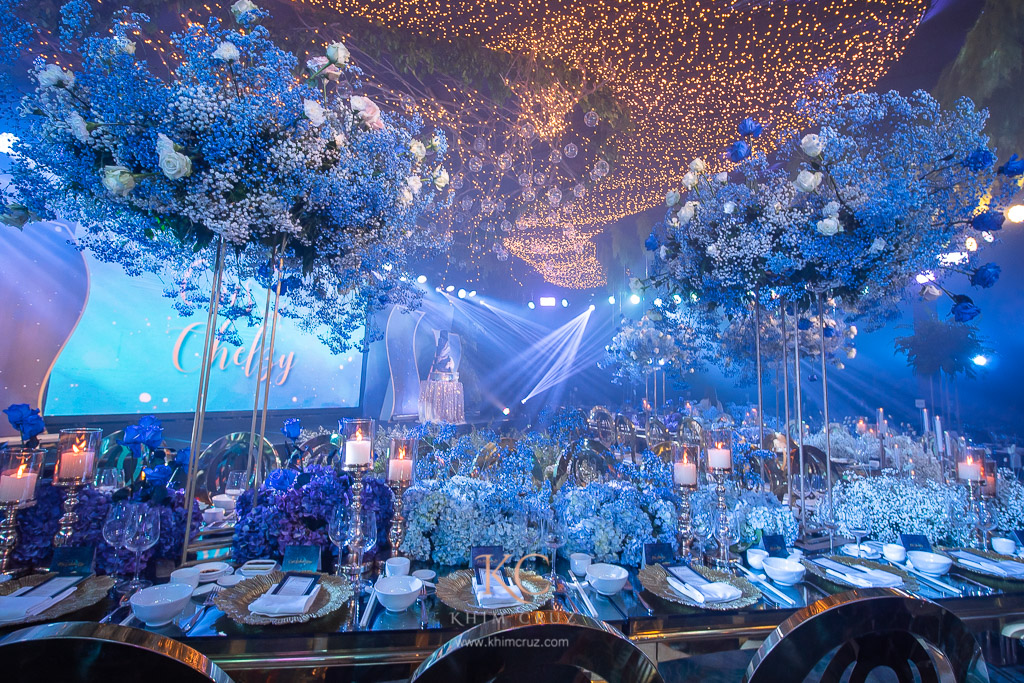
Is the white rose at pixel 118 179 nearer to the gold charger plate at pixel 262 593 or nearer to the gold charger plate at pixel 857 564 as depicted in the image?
the gold charger plate at pixel 262 593

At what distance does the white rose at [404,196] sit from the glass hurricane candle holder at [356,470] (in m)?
0.79

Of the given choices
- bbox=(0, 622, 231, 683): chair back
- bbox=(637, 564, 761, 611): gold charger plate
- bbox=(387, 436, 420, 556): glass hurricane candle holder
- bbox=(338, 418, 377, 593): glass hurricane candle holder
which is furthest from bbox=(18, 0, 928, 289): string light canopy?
bbox=(637, 564, 761, 611): gold charger plate

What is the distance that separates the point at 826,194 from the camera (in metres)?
1.95

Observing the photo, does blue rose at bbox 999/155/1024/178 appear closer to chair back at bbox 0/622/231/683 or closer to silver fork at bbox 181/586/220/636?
chair back at bbox 0/622/231/683

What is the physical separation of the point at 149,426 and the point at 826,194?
2.66m

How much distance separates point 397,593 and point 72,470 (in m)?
1.14

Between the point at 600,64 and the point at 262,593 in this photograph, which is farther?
the point at 600,64

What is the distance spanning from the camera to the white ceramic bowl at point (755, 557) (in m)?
1.74

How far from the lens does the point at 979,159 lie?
1804 millimetres

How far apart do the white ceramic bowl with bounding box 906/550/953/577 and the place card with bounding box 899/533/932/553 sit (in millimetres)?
149

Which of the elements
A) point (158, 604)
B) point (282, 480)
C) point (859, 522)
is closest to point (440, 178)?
point (282, 480)

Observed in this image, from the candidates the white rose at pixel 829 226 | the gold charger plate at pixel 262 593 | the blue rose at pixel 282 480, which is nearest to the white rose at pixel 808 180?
the white rose at pixel 829 226

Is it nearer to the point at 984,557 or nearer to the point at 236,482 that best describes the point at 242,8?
the point at 236,482

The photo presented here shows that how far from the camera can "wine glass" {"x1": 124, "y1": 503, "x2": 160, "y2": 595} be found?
141 centimetres
